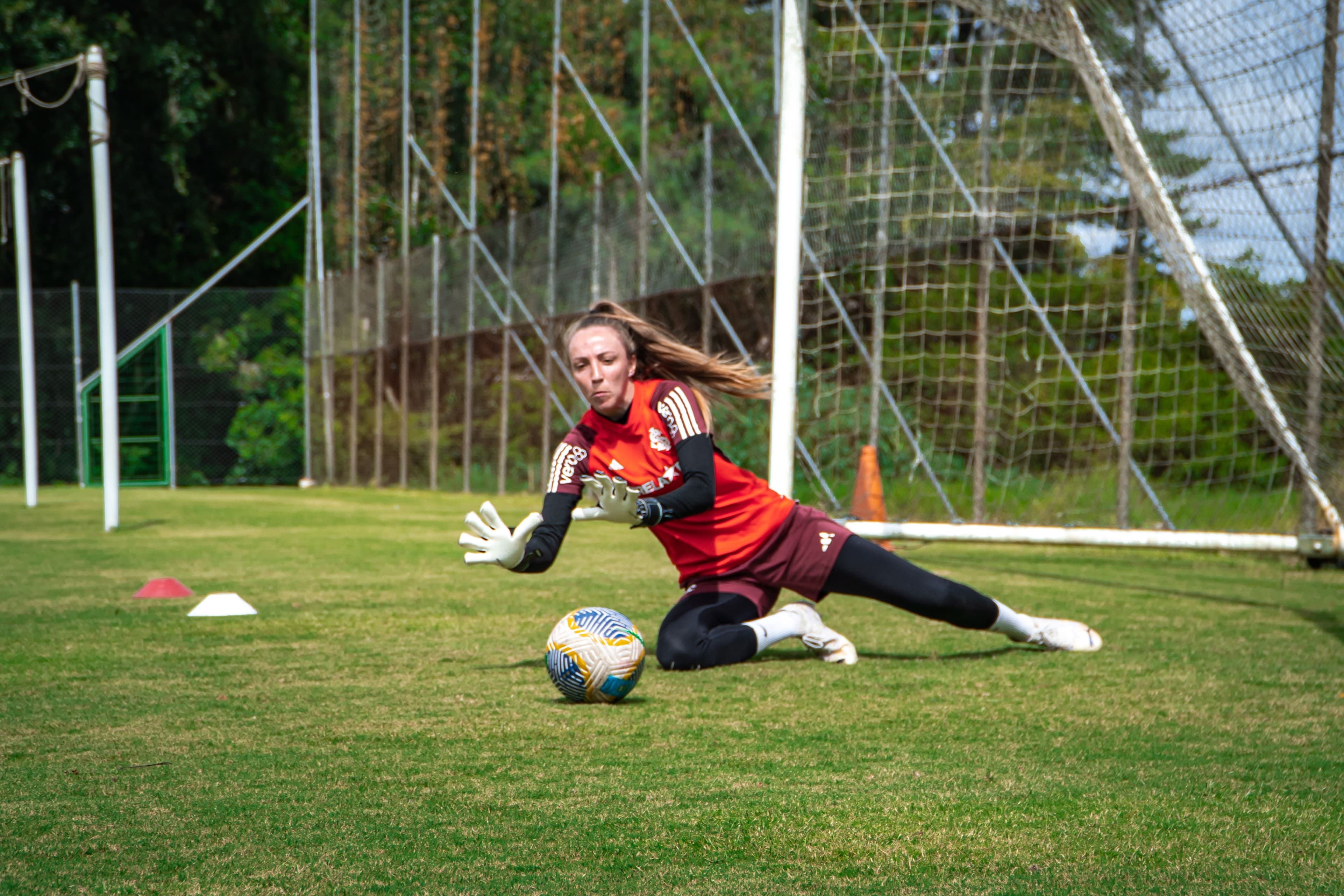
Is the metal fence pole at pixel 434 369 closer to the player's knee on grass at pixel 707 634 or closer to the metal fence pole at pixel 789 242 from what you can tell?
the metal fence pole at pixel 789 242

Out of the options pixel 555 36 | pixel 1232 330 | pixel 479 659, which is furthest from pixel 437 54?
pixel 479 659

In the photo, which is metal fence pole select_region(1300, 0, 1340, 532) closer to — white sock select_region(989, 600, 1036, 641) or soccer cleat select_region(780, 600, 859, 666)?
white sock select_region(989, 600, 1036, 641)

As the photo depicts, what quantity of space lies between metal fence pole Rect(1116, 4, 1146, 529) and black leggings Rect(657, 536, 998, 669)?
15.6 ft

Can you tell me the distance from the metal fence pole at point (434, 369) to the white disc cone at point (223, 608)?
15002mm

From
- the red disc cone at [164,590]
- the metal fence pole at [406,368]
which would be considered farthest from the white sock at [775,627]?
the metal fence pole at [406,368]

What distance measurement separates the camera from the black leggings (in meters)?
4.87

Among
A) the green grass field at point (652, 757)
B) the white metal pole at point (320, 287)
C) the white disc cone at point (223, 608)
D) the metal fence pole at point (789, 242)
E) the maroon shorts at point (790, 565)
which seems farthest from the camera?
the white metal pole at point (320, 287)

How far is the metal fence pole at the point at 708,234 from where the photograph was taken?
14.4 meters

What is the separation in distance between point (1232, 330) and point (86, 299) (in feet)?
78.0

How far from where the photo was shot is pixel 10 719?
391 centimetres

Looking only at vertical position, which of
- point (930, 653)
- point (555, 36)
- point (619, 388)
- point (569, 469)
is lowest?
point (930, 653)

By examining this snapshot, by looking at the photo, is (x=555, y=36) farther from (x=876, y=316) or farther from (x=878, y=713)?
(x=878, y=713)

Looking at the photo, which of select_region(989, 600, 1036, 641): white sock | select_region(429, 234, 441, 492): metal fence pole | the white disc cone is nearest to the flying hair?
select_region(989, 600, 1036, 641): white sock

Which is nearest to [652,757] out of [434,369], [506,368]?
[506,368]
